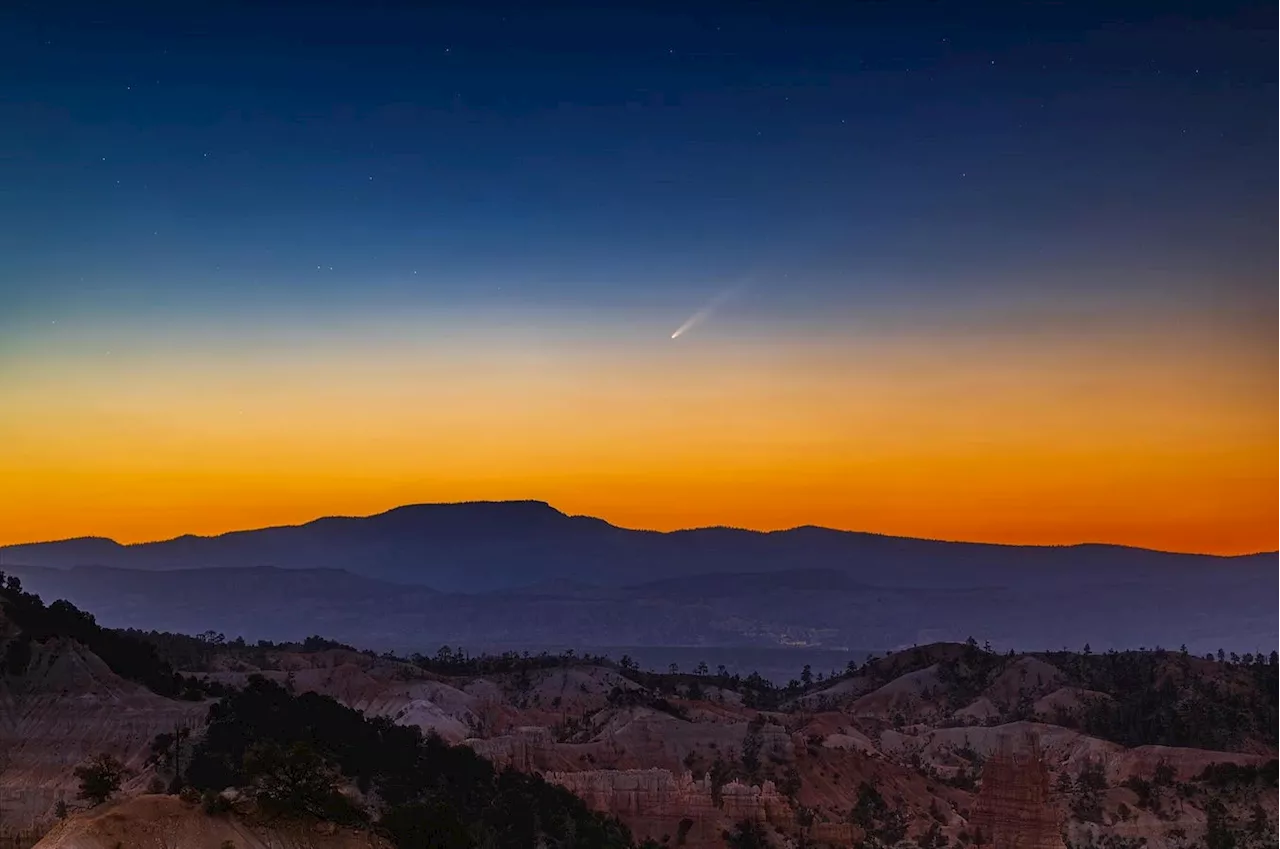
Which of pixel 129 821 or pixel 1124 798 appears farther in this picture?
pixel 1124 798

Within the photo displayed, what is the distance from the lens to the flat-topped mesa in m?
96.1

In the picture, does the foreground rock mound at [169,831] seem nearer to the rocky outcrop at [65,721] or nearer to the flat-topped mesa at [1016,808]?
the rocky outcrop at [65,721]

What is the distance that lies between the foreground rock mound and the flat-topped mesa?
53728mm

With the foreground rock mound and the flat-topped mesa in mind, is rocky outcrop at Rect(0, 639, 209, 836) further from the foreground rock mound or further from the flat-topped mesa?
the flat-topped mesa

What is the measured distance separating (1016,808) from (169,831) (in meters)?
61.5

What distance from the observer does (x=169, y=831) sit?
51906 millimetres

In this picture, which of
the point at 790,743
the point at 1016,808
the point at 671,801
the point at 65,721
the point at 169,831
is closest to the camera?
the point at 169,831

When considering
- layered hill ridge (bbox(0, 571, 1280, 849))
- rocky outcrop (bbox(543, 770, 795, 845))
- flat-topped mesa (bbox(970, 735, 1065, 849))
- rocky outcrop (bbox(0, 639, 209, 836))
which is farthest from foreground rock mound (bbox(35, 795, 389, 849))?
flat-topped mesa (bbox(970, 735, 1065, 849))

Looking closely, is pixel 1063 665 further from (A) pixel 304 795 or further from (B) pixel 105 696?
(A) pixel 304 795

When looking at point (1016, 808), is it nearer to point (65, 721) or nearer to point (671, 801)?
point (671, 801)

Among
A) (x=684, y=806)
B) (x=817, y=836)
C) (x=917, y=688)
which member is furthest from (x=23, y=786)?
(x=917, y=688)

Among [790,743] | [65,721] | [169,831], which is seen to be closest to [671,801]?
[790,743]

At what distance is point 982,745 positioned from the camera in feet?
488

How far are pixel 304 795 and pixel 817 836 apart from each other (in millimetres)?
54150
